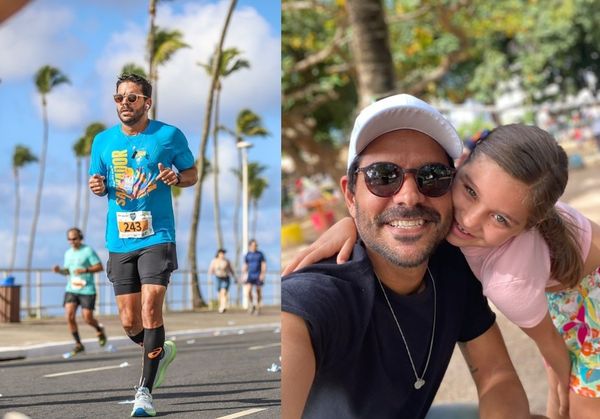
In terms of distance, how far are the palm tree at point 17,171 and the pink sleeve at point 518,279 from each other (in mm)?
1317

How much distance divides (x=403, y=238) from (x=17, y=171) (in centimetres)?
103

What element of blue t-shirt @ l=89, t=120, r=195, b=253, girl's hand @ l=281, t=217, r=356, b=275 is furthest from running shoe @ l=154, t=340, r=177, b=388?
girl's hand @ l=281, t=217, r=356, b=275

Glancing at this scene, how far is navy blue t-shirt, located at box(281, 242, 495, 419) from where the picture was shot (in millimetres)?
2332

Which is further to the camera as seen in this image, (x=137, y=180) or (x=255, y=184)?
(x=255, y=184)

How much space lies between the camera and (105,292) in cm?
194

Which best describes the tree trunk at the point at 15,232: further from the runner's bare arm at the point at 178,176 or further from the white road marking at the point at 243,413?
the white road marking at the point at 243,413

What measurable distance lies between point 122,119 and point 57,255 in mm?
323

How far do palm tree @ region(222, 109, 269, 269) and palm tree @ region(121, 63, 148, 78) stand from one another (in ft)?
0.86

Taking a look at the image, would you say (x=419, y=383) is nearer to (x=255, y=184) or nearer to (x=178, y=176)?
(x=255, y=184)

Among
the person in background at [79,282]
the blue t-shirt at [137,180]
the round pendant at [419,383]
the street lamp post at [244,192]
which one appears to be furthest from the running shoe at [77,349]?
the round pendant at [419,383]

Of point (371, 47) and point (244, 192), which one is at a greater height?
point (371, 47)

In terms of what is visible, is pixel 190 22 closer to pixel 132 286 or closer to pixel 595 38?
pixel 132 286

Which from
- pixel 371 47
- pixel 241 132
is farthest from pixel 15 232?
pixel 371 47

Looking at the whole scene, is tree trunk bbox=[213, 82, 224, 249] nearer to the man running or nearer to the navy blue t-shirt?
the man running
